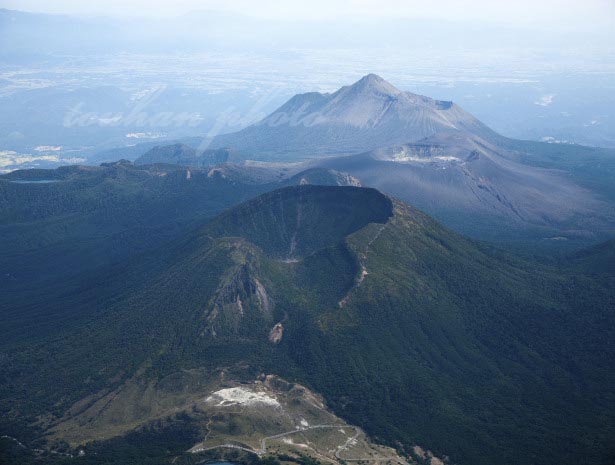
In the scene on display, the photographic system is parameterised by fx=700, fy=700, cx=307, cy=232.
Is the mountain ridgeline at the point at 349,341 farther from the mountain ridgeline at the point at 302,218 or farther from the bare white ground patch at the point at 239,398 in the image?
the bare white ground patch at the point at 239,398

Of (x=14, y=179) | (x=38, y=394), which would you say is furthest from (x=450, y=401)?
(x=14, y=179)

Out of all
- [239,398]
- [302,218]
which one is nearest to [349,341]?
[239,398]

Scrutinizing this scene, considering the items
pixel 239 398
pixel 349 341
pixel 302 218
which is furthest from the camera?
pixel 302 218

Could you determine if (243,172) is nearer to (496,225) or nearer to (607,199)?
(496,225)

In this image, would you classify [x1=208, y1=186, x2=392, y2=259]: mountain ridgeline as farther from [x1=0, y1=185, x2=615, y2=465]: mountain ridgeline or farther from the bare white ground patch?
the bare white ground patch

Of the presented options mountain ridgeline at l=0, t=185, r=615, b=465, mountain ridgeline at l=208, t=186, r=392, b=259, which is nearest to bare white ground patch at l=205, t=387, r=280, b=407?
mountain ridgeline at l=0, t=185, r=615, b=465

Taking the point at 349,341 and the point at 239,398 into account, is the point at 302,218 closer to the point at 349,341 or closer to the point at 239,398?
the point at 349,341
